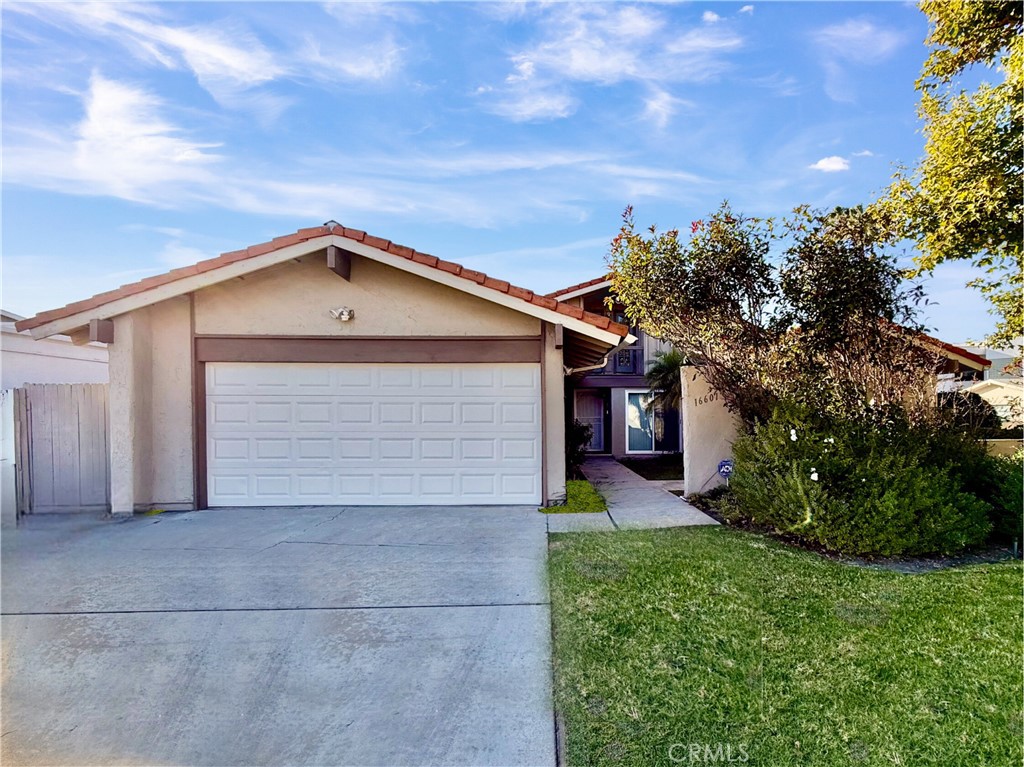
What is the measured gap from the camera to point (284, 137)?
8.76 meters

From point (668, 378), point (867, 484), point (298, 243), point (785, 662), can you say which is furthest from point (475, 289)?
point (668, 378)

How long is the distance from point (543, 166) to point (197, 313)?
6.71 m

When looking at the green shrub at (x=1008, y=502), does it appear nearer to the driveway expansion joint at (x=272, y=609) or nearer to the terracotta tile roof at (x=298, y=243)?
the terracotta tile roof at (x=298, y=243)

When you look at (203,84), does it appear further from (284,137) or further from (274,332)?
(274,332)

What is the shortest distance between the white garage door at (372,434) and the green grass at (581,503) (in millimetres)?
434

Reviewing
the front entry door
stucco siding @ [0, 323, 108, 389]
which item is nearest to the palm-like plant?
the front entry door

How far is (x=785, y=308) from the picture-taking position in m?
7.89

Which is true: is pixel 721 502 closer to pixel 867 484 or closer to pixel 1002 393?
pixel 867 484

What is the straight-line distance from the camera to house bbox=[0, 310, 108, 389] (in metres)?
11.4

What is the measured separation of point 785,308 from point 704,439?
265 cm

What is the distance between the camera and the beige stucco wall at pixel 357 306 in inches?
330

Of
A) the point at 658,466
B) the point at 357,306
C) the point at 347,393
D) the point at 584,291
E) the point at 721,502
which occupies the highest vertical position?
the point at 584,291

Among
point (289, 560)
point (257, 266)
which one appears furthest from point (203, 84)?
point (289, 560)

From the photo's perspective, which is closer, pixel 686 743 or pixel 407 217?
pixel 686 743
